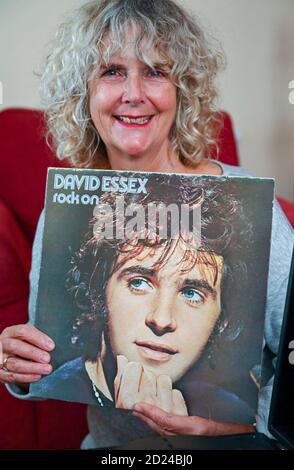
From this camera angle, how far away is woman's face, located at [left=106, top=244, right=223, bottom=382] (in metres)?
0.75

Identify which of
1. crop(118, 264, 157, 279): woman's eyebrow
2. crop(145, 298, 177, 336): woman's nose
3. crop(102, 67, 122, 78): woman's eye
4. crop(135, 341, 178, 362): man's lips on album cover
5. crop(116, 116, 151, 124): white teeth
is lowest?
crop(135, 341, 178, 362): man's lips on album cover

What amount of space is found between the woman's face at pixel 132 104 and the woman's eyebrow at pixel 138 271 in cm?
27

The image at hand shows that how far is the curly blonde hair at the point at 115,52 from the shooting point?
918 millimetres

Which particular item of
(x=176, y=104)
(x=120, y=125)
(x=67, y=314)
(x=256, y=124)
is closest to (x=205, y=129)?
(x=176, y=104)

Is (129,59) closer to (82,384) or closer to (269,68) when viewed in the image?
(82,384)

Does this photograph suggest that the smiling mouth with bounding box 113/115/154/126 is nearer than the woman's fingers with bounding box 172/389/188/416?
No

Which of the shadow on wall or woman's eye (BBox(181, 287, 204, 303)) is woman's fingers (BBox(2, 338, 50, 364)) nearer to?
woman's eye (BBox(181, 287, 204, 303))

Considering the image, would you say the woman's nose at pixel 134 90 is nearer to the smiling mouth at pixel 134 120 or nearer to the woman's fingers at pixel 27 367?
the smiling mouth at pixel 134 120

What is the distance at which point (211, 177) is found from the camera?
748mm

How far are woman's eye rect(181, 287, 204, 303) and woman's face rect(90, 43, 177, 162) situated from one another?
311mm

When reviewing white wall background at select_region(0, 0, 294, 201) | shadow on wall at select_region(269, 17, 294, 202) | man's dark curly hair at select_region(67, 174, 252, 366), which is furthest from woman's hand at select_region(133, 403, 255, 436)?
shadow on wall at select_region(269, 17, 294, 202)
